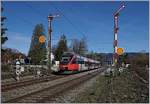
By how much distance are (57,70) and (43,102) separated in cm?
4244

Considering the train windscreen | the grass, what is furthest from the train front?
the grass

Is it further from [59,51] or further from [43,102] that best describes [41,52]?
[43,102]

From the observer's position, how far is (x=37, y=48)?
4958 inches

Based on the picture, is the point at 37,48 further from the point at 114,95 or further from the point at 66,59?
the point at 114,95

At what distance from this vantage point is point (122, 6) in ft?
141

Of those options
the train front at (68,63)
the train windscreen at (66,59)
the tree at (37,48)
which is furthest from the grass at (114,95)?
the tree at (37,48)

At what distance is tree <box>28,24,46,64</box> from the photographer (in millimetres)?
121562

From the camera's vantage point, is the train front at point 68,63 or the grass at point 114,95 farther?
the train front at point 68,63

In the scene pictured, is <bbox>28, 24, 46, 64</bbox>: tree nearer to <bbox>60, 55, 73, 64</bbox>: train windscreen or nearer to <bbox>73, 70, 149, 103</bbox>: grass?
<bbox>60, 55, 73, 64</bbox>: train windscreen

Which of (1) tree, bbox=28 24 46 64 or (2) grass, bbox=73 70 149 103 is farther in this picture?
(1) tree, bbox=28 24 46 64

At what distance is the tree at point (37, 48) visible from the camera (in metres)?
122

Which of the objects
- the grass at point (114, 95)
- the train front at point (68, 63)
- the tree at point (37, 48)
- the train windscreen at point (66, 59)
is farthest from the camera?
the tree at point (37, 48)

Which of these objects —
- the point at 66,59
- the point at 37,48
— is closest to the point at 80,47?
the point at 37,48

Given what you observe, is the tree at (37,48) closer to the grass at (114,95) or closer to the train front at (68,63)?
the train front at (68,63)
